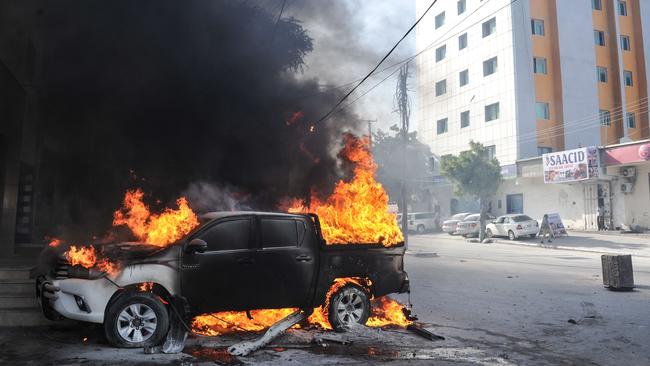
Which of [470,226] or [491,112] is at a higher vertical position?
[491,112]

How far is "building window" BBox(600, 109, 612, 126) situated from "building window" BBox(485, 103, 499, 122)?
7.19 meters

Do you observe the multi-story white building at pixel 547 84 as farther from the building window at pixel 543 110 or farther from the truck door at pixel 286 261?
the truck door at pixel 286 261

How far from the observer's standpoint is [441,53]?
38.8 meters

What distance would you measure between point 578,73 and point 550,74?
2058 mm

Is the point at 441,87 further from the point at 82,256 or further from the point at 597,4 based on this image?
the point at 82,256

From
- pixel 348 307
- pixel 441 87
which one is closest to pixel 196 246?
pixel 348 307

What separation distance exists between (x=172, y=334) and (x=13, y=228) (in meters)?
8.44

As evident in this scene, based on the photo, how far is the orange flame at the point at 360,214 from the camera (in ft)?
23.2

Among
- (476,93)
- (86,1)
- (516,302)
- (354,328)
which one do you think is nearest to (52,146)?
(86,1)

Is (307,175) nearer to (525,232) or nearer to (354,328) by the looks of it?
(354,328)

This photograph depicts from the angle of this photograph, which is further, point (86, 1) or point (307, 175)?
point (307, 175)

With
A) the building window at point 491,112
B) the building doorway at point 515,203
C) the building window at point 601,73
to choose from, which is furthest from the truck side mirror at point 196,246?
the building window at point 601,73

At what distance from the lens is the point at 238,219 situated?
6195 mm

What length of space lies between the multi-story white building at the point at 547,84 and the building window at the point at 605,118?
69 mm
